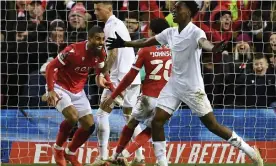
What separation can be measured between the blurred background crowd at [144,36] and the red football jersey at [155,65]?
3177 mm

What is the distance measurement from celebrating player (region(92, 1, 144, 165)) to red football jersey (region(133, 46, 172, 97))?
671mm

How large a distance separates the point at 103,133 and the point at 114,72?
1005 millimetres

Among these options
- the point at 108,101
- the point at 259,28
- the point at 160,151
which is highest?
the point at 259,28

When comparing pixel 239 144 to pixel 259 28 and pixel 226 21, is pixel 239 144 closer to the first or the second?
pixel 226 21

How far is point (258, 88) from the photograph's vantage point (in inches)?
563

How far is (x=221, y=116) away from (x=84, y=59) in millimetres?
3221

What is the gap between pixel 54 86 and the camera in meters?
11.6

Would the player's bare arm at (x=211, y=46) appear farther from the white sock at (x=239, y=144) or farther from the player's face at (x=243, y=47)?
the player's face at (x=243, y=47)

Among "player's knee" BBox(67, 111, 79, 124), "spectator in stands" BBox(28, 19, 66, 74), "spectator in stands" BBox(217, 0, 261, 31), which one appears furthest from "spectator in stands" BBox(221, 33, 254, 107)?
"player's knee" BBox(67, 111, 79, 124)

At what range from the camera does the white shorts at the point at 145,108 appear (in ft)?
37.1

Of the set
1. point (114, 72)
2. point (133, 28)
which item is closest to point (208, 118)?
point (114, 72)

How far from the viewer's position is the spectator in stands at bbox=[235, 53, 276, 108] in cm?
1420

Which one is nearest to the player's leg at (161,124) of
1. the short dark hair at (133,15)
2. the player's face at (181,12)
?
the player's face at (181,12)

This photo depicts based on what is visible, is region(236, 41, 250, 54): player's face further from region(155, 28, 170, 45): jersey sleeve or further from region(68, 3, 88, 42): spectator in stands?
region(155, 28, 170, 45): jersey sleeve
